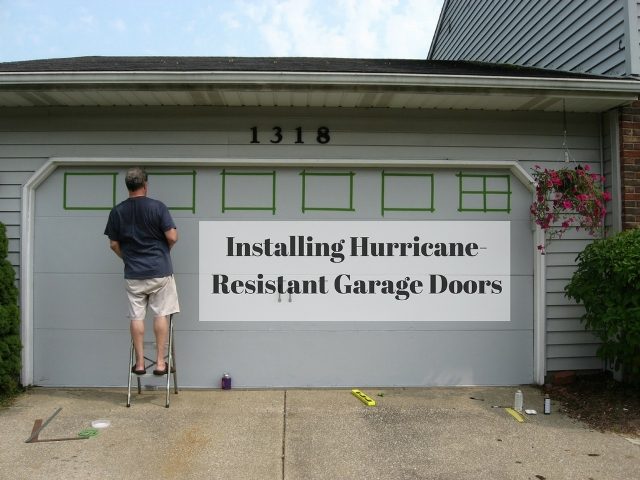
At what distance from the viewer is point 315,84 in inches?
174

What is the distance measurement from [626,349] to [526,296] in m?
1.05

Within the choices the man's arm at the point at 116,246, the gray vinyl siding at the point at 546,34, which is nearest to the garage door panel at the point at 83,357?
the man's arm at the point at 116,246

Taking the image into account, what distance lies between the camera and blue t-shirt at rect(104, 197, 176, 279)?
4305 millimetres

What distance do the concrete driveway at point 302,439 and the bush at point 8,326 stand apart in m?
0.22

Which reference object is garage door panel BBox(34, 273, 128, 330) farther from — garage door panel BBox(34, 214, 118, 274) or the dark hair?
the dark hair

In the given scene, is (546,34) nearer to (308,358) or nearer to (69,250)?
(308,358)

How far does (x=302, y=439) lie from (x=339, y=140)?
2.68m

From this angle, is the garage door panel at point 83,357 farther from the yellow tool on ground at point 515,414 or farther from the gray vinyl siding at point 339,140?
the yellow tool on ground at point 515,414

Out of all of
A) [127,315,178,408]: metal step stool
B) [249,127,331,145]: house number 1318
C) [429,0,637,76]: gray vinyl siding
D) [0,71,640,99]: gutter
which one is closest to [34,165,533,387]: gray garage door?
[127,315,178,408]: metal step stool

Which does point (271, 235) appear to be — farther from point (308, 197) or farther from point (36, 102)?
point (36, 102)

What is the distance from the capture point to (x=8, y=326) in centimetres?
438

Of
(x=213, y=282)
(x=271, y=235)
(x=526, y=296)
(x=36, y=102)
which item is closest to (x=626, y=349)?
(x=526, y=296)

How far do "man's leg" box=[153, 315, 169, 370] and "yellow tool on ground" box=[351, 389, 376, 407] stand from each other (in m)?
1.70

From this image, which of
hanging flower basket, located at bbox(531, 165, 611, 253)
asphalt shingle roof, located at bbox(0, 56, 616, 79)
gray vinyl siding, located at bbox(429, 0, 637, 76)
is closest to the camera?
hanging flower basket, located at bbox(531, 165, 611, 253)
